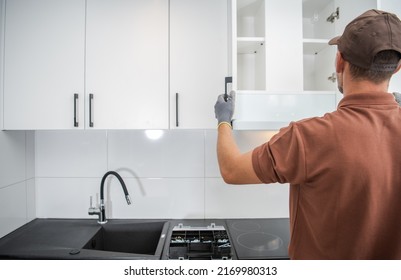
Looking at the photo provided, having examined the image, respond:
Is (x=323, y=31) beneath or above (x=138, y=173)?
above

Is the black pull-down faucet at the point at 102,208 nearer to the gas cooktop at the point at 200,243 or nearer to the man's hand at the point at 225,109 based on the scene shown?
the gas cooktop at the point at 200,243

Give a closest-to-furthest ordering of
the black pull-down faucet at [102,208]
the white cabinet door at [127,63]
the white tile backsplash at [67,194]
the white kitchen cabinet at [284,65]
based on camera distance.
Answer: the white kitchen cabinet at [284,65]
the white cabinet door at [127,63]
the black pull-down faucet at [102,208]
the white tile backsplash at [67,194]

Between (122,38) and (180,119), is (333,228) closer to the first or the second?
(180,119)

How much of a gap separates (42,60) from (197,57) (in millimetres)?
804

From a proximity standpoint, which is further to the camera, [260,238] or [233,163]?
[260,238]

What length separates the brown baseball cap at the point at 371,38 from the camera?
2.21 ft

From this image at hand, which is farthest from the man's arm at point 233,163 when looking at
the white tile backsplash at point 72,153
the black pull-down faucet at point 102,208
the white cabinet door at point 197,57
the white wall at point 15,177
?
the white wall at point 15,177

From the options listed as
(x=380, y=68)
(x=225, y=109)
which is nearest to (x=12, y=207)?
(x=225, y=109)

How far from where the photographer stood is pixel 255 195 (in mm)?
1620

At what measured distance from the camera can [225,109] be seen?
1.05 m

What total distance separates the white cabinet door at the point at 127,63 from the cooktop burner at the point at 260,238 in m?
0.73

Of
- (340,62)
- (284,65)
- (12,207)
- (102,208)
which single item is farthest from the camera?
(102,208)

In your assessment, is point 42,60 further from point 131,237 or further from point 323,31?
point 323,31

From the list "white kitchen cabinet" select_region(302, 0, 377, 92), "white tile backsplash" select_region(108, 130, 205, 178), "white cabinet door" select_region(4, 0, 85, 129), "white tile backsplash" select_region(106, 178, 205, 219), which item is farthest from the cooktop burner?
"white cabinet door" select_region(4, 0, 85, 129)
